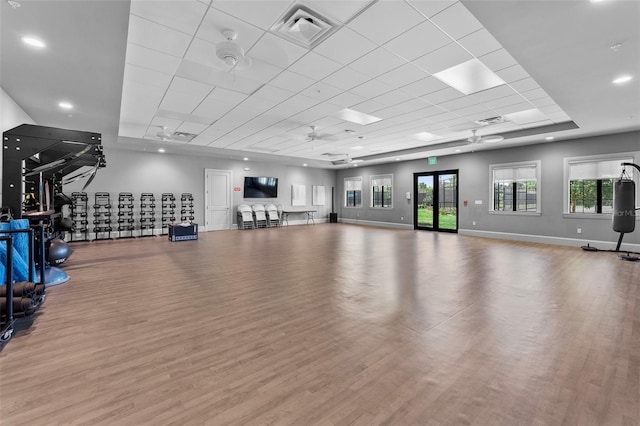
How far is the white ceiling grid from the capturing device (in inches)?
112

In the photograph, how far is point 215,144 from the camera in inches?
365

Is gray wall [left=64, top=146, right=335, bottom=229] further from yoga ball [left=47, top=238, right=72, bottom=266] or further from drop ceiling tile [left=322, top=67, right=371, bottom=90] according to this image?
drop ceiling tile [left=322, top=67, right=371, bottom=90]

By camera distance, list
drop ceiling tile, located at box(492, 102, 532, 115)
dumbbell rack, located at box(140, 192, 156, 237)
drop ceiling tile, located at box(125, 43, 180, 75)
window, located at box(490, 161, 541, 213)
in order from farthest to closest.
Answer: dumbbell rack, located at box(140, 192, 156, 237), window, located at box(490, 161, 541, 213), drop ceiling tile, located at box(492, 102, 532, 115), drop ceiling tile, located at box(125, 43, 180, 75)

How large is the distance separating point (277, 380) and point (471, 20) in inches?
144

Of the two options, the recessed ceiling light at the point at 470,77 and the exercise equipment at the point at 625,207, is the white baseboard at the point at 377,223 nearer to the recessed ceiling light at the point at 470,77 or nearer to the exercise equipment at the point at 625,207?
the exercise equipment at the point at 625,207

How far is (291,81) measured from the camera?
437cm

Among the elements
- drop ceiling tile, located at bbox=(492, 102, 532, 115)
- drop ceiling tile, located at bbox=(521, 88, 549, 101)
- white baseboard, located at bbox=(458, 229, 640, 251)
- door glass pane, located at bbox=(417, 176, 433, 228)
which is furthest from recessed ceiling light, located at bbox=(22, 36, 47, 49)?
door glass pane, located at bbox=(417, 176, 433, 228)

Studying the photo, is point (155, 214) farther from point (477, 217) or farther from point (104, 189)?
point (477, 217)

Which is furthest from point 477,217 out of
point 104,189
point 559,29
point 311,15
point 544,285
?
point 104,189

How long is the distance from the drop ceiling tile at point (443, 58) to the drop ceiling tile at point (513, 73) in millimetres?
728

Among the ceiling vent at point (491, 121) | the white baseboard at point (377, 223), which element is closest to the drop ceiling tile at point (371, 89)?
the ceiling vent at point (491, 121)

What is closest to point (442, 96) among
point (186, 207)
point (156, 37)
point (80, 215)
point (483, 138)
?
point (483, 138)

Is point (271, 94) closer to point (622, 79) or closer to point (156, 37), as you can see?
point (156, 37)

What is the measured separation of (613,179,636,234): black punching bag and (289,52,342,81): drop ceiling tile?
682cm
